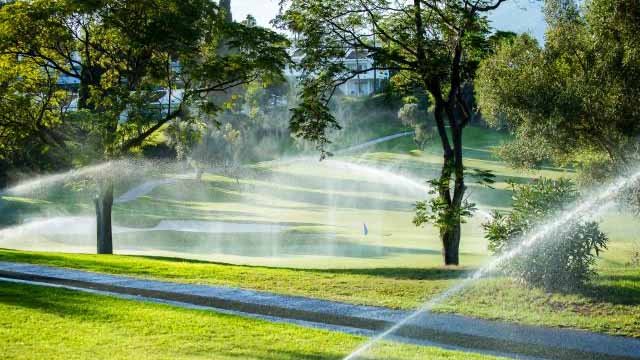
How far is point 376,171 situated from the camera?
247ft

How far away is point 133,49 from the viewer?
80.0ft

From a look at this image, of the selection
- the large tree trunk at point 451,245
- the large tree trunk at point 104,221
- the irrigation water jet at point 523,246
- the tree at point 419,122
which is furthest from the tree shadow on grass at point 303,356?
the tree at point 419,122

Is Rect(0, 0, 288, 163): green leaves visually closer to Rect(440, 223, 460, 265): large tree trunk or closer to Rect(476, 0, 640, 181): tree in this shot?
Rect(476, 0, 640, 181): tree

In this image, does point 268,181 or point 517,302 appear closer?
point 517,302

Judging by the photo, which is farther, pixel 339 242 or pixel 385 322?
pixel 339 242

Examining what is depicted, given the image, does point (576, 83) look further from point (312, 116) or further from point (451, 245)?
point (312, 116)

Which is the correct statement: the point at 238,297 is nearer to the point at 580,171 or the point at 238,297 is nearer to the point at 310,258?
the point at 310,258

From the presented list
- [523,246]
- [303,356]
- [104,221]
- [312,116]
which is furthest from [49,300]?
[104,221]

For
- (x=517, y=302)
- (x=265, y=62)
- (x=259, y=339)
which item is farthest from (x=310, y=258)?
(x=259, y=339)

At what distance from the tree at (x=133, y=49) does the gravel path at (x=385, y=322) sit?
9522 mm

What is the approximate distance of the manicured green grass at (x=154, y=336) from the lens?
920cm

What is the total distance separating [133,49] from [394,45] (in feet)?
31.0

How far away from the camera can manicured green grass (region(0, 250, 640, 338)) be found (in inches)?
484

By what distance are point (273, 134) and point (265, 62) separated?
68.8 metres
